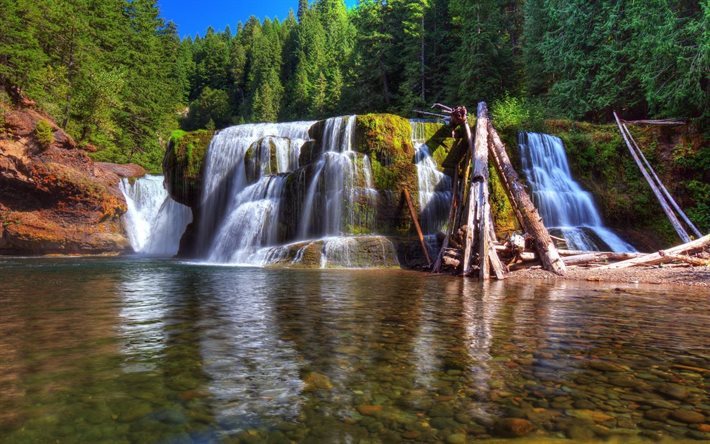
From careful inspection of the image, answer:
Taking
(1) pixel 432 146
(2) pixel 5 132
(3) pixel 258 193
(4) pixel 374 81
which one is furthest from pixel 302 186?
(4) pixel 374 81

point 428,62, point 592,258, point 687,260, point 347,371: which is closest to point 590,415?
point 347,371

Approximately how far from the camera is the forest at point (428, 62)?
1733 centimetres

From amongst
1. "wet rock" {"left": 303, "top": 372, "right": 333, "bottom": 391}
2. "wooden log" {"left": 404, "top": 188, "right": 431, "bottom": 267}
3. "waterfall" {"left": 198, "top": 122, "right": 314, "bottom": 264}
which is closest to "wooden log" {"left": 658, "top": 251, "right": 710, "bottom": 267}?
"wooden log" {"left": 404, "top": 188, "right": 431, "bottom": 267}

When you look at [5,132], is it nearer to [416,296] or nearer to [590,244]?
[416,296]

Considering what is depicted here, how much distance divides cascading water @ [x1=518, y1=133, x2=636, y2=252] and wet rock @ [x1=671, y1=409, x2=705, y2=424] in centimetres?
1248

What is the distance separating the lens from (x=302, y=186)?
1582cm

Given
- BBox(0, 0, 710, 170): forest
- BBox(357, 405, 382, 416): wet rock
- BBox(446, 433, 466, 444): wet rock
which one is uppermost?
BBox(0, 0, 710, 170): forest

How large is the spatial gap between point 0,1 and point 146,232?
46.2 ft

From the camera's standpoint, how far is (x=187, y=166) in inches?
798

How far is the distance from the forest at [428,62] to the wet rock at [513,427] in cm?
1919

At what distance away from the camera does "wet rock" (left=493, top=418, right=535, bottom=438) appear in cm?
177

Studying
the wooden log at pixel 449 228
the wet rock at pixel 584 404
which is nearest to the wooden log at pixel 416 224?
the wooden log at pixel 449 228

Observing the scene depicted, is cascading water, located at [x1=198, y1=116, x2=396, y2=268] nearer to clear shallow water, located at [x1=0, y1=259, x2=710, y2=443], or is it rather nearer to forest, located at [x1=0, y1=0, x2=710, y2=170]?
clear shallow water, located at [x1=0, y1=259, x2=710, y2=443]

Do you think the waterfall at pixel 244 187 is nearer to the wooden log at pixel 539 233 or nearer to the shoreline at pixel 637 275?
the wooden log at pixel 539 233
